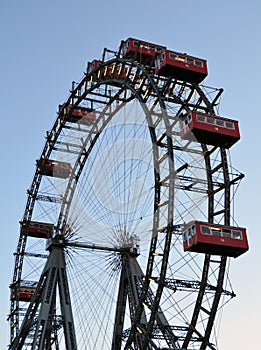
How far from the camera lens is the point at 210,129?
1100 inches

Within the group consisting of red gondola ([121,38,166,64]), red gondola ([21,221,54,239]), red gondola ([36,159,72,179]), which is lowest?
red gondola ([21,221,54,239])

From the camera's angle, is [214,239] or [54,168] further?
[54,168]

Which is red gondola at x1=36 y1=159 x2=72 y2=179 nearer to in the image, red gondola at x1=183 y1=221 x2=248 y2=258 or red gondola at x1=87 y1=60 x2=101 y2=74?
red gondola at x1=87 y1=60 x2=101 y2=74

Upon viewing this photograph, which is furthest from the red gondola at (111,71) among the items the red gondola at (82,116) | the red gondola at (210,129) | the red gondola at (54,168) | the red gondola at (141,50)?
the red gondola at (54,168)

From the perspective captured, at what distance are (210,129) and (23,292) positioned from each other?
77.0 feet

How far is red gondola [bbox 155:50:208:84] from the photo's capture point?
3023cm

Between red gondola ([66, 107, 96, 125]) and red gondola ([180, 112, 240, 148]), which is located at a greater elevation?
red gondola ([66, 107, 96, 125])

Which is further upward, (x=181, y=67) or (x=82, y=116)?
(x=82, y=116)

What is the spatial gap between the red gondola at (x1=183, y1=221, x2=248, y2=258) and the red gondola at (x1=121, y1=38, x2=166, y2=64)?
1126cm

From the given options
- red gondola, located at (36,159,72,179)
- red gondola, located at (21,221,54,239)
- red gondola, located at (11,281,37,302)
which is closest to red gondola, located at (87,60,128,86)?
red gondola, located at (36,159,72,179)

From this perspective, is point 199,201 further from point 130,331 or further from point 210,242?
point 130,331

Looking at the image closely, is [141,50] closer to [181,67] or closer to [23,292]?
[181,67]

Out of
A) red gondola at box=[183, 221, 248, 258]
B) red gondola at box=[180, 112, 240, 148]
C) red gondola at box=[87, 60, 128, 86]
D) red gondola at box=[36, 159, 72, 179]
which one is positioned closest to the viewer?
red gondola at box=[183, 221, 248, 258]

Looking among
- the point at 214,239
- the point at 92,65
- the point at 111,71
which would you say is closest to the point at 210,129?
the point at 214,239
